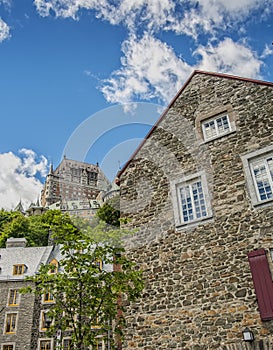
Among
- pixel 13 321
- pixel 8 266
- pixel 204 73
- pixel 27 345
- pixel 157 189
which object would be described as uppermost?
pixel 204 73

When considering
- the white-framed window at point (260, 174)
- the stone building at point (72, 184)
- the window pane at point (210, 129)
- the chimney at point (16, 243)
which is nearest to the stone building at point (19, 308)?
the chimney at point (16, 243)

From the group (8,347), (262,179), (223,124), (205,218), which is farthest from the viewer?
(8,347)

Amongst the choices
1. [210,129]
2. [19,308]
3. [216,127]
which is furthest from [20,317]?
[216,127]

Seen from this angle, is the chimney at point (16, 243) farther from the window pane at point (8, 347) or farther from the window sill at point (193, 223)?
the window sill at point (193, 223)

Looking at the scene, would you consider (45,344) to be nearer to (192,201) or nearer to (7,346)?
(7,346)

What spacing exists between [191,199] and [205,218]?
992 mm

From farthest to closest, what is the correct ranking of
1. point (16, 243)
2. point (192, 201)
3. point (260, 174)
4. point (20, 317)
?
1. point (16, 243)
2. point (20, 317)
3. point (192, 201)
4. point (260, 174)

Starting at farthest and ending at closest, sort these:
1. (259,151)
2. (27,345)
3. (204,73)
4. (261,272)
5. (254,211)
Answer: (27,345) → (204,73) → (259,151) → (254,211) → (261,272)

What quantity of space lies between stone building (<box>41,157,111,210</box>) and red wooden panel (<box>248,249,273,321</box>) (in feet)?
341

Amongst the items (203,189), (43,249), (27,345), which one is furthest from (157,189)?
(43,249)

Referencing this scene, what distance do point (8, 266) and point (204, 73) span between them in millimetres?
23317

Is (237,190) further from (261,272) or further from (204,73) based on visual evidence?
(204,73)

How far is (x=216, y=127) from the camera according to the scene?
490 inches

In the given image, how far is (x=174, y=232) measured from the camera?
11.5 metres
